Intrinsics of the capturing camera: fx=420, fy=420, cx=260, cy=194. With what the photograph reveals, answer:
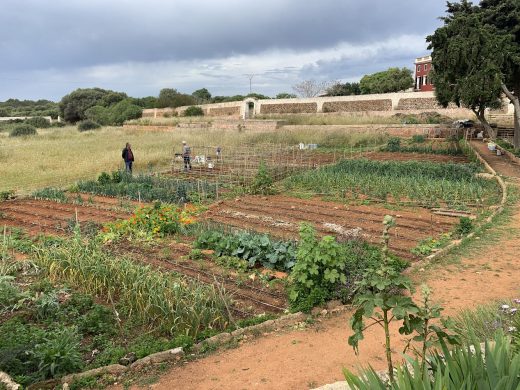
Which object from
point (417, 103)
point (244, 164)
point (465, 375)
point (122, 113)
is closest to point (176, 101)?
point (122, 113)

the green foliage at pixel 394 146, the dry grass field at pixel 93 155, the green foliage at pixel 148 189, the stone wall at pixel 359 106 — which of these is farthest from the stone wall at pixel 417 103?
the green foliage at pixel 148 189

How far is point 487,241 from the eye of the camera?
23.3 ft

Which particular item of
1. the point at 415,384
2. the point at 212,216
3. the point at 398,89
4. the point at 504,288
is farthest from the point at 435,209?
the point at 398,89

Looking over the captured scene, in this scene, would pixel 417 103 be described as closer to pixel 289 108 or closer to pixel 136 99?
pixel 289 108

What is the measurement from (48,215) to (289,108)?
3484 centimetres

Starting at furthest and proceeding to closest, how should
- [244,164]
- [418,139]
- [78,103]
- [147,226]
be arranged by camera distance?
1. [78,103]
2. [418,139]
3. [244,164]
4. [147,226]

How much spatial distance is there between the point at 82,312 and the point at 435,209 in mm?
→ 7637

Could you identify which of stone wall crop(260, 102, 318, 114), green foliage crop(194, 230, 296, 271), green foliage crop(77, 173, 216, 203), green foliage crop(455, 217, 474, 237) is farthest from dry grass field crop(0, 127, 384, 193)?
stone wall crop(260, 102, 318, 114)

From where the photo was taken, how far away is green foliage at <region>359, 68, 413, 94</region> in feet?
180

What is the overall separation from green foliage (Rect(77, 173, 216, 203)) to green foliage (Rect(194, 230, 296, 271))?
4134 mm

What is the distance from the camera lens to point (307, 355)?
393cm

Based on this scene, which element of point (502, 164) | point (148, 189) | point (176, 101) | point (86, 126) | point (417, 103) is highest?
point (176, 101)

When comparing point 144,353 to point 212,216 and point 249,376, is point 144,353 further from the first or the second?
point 212,216

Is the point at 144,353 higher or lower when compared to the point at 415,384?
lower
